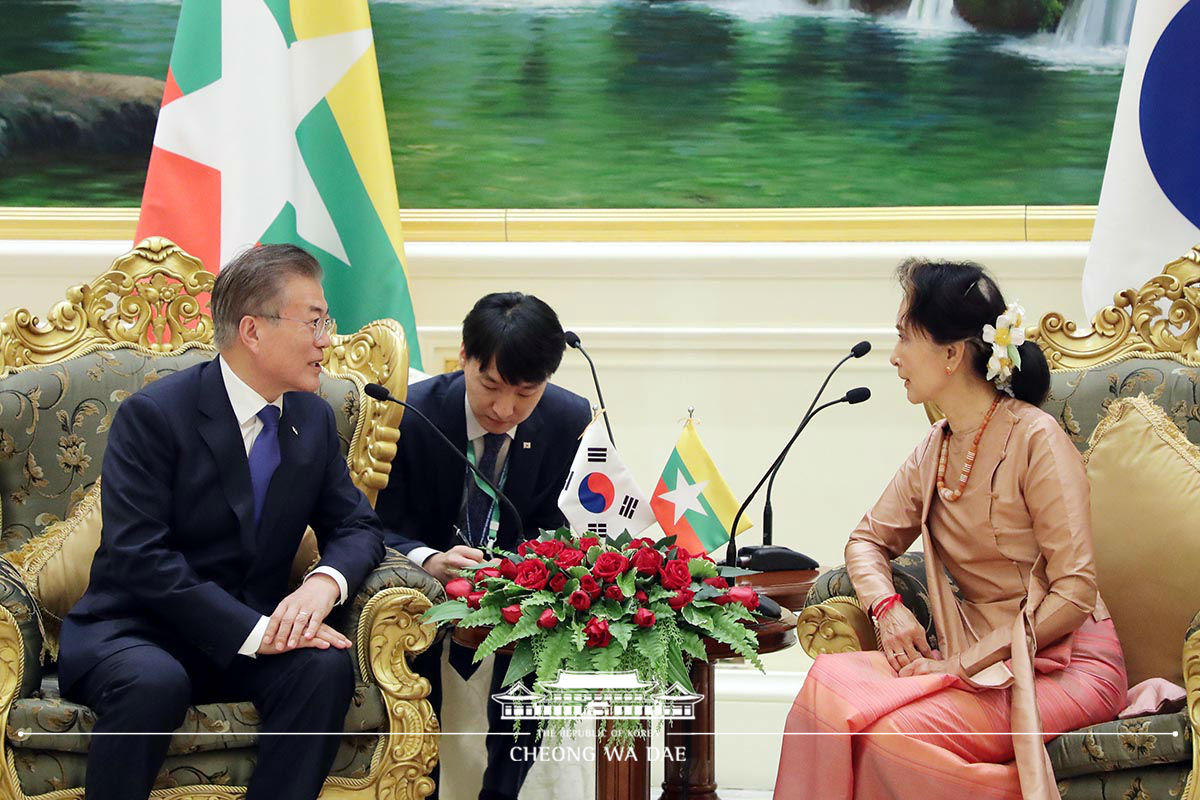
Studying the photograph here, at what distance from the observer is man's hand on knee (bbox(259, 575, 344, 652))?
2.62m

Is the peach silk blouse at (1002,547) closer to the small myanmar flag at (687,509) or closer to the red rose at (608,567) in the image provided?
the small myanmar flag at (687,509)

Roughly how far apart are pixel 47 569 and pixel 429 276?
1789 mm

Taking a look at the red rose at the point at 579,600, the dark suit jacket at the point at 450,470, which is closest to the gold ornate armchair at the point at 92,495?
the dark suit jacket at the point at 450,470

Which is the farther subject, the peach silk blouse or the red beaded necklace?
the red beaded necklace

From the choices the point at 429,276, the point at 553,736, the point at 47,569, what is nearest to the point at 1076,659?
the point at 553,736

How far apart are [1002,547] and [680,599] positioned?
2.52ft

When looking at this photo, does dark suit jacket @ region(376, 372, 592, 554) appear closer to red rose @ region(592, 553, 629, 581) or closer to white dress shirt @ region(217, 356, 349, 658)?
white dress shirt @ region(217, 356, 349, 658)

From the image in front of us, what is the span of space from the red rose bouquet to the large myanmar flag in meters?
1.67

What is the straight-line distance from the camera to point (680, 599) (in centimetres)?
231

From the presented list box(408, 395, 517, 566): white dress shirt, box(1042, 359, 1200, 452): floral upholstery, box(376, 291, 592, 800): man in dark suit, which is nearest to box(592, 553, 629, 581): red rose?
box(376, 291, 592, 800): man in dark suit

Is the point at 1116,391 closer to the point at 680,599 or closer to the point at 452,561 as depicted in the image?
the point at 680,599

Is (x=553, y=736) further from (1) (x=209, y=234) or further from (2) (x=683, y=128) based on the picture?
(2) (x=683, y=128)

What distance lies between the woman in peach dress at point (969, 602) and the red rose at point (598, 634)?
0.37 meters

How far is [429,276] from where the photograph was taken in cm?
438
